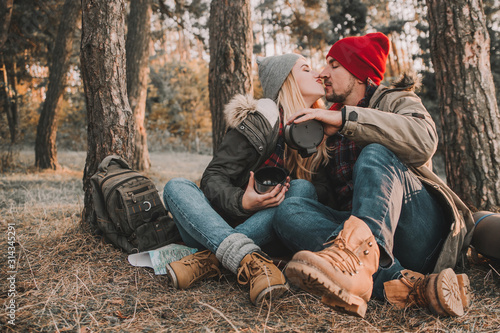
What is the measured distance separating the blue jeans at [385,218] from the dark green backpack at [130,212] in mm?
852

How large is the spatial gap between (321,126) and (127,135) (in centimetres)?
159

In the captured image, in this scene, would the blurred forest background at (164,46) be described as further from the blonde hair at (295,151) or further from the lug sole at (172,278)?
the lug sole at (172,278)

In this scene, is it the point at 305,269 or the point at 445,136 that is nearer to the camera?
the point at 305,269

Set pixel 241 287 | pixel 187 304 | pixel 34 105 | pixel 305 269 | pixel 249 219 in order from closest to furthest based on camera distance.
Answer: pixel 305 269 → pixel 187 304 → pixel 241 287 → pixel 249 219 → pixel 34 105

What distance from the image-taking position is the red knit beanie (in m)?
2.41

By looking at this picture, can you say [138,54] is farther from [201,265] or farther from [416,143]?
[416,143]

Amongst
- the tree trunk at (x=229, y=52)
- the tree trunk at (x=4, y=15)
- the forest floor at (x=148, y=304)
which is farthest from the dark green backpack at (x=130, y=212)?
the tree trunk at (x=4, y=15)

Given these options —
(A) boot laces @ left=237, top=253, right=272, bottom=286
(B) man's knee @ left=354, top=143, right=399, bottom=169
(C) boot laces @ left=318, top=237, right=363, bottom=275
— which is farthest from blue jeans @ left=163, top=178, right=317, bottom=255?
(C) boot laces @ left=318, top=237, right=363, bottom=275

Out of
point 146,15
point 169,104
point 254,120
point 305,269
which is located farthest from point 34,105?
point 305,269

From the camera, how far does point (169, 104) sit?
15852mm

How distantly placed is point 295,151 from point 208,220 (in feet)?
2.61

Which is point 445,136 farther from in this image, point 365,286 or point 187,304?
point 187,304

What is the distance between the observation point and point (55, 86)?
23.2ft

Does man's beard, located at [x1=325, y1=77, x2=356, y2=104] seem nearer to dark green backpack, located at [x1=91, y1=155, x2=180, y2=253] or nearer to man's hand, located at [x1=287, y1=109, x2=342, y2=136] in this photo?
man's hand, located at [x1=287, y1=109, x2=342, y2=136]
